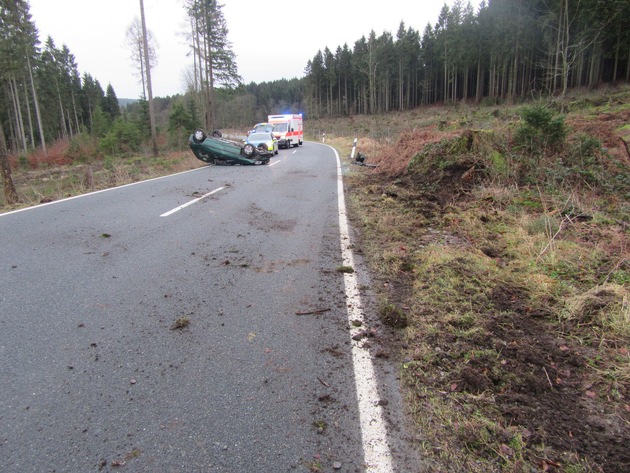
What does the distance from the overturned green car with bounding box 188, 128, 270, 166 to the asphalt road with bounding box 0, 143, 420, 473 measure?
11.0 m

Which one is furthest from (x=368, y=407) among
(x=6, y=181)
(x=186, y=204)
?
(x=6, y=181)

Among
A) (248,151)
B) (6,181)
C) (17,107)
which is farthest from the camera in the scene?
Result: (17,107)

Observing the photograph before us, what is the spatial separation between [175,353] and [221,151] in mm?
14940

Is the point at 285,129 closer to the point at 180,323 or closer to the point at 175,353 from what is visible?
the point at 180,323

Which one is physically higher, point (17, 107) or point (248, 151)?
point (17, 107)

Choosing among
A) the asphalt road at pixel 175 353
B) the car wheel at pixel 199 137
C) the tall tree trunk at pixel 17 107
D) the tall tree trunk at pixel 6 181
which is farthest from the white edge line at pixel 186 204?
the tall tree trunk at pixel 17 107

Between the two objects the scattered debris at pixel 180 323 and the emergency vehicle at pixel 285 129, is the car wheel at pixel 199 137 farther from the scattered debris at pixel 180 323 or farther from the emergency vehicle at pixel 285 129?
the scattered debris at pixel 180 323

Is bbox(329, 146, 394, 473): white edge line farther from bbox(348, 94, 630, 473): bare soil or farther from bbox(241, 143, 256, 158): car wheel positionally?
bbox(241, 143, 256, 158): car wheel

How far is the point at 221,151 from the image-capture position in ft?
54.6

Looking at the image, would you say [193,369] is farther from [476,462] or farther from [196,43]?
[196,43]

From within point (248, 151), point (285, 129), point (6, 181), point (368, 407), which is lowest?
point (368, 407)

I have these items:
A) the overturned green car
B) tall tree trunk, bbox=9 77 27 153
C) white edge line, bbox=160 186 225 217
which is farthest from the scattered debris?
tall tree trunk, bbox=9 77 27 153

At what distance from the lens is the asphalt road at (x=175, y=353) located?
2027 millimetres

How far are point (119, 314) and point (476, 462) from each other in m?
3.19
